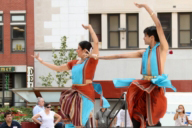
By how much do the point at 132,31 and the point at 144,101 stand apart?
15237mm

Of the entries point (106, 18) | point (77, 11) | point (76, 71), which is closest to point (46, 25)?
point (77, 11)

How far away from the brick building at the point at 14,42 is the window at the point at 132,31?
4541 mm

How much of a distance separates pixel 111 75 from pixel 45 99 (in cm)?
785

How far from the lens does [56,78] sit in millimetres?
20469

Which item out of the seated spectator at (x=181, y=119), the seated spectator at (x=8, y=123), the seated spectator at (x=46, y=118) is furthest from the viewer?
the seated spectator at (x=46, y=118)

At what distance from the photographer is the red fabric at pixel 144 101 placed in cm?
512

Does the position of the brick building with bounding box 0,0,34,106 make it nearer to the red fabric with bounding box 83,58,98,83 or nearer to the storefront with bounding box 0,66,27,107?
the storefront with bounding box 0,66,27,107

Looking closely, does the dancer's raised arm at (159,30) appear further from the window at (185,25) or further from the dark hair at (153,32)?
the window at (185,25)

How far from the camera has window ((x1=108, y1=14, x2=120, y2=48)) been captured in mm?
20250

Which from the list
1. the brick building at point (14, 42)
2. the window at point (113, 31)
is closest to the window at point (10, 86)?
the brick building at point (14, 42)

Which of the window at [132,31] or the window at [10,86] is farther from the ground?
the window at [132,31]

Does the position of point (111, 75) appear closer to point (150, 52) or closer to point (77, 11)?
point (77, 11)

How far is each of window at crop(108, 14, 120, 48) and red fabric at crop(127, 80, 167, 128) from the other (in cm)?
1515

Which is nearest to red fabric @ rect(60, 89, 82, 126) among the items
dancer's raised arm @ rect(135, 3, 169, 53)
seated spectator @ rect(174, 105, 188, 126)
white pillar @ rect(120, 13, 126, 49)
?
dancer's raised arm @ rect(135, 3, 169, 53)
